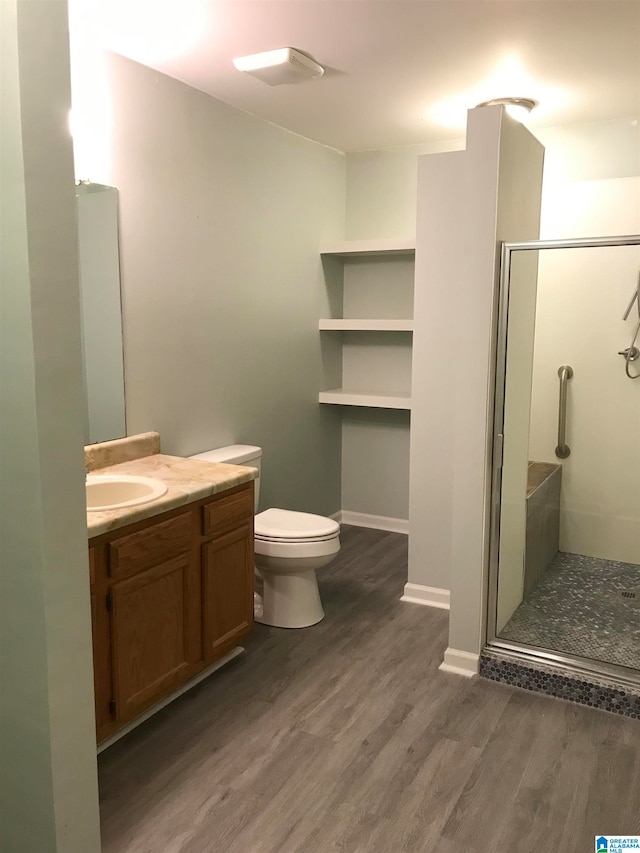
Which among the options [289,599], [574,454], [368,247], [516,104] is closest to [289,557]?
[289,599]

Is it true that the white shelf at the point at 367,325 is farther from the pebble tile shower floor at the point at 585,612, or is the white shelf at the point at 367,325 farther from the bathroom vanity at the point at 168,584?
the bathroom vanity at the point at 168,584

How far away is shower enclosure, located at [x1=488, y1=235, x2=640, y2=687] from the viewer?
3182 mm

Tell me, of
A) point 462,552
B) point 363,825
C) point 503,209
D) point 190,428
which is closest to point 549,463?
point 462,552

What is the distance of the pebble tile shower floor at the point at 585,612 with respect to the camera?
9.70 ft

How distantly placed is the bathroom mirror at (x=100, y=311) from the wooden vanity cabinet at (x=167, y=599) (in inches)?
24.9

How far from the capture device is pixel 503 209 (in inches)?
111

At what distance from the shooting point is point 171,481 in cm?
273

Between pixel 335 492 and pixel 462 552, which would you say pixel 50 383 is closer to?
pixel 462 552

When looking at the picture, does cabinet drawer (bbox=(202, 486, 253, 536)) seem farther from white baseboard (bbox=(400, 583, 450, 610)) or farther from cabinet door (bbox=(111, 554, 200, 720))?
white baseboard (bbox=(400, 583, 450, 610))

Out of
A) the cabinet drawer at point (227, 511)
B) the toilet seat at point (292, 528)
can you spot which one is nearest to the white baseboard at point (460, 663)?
the toilet seat at point (292, 528)

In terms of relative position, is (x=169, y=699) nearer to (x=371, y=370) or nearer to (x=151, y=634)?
(x=151, y=634)

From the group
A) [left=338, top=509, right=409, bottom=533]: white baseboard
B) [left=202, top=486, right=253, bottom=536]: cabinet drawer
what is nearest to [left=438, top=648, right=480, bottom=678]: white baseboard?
[left=202, top=486, right=253, bottom=536]: cabinet drawer

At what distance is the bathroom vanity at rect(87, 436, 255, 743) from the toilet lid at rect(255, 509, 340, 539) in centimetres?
23

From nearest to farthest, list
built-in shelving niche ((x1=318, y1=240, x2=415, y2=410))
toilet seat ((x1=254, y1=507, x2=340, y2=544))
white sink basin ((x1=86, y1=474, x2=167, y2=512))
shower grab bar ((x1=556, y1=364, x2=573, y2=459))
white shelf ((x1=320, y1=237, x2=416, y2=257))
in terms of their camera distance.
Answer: white sink basin ((x1=86, y1=474, x2=167, y2=512)), toilet seat ((x1=254, y1=507, x2=340, y2=544)), shower grab bar ((x1=556, y1=364, x2=573, y2=459)), white shelf ((x1=320, y1=237, x2=416, y2=257)), built-in shelving niche ((x1=318, y1=240, x2=415, y2=410))
